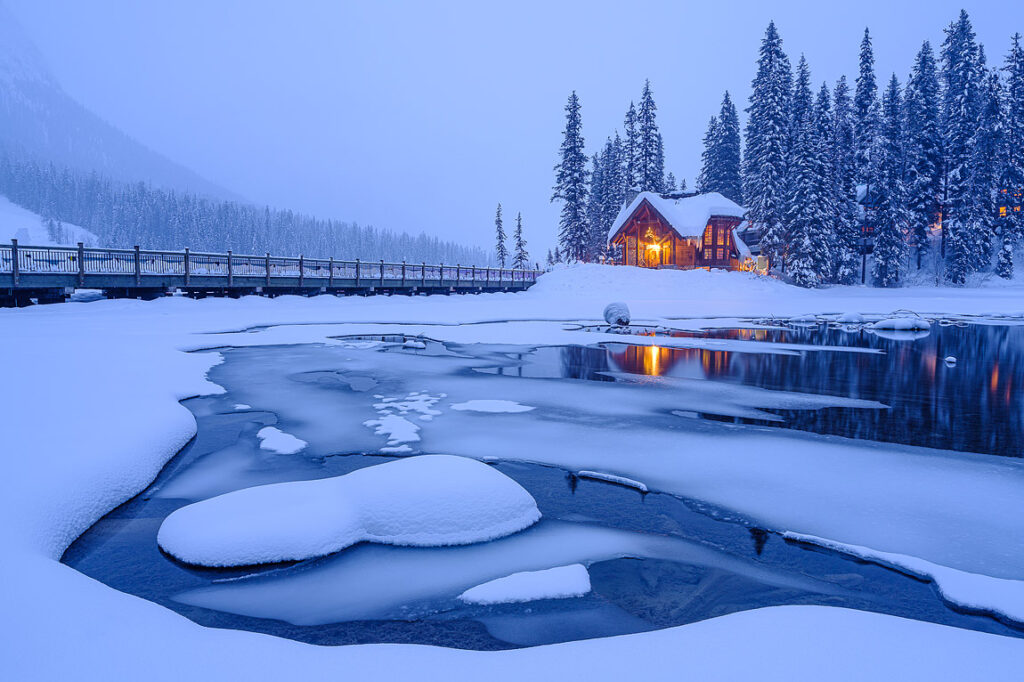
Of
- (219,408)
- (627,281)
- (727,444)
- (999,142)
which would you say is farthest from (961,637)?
(999,142)

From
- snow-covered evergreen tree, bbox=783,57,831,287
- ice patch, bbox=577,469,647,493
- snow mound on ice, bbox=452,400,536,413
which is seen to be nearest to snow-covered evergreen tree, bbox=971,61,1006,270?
snow-covered evergreen tree, bbox=783,57,831,287

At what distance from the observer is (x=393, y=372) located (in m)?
11.5

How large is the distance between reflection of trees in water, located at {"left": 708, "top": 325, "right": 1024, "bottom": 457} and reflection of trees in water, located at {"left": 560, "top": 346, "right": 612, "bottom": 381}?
2.42m

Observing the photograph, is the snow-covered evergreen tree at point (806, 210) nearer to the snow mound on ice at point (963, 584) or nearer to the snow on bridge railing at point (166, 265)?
the snow on bridge railing at point (166, 265)

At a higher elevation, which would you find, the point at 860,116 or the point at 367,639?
the point at 860,116

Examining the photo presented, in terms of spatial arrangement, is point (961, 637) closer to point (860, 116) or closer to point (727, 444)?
point (727, 444)

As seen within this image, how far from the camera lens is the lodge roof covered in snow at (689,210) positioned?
154 ft

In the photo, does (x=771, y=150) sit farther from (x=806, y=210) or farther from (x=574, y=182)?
(x=574, y=182)

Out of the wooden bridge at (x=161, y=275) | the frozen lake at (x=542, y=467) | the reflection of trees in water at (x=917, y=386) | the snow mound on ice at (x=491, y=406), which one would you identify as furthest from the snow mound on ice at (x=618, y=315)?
the wooden bridge at (x=161, y=275)

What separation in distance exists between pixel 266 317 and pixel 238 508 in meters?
19.7

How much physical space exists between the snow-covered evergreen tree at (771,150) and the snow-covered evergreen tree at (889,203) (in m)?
8.01

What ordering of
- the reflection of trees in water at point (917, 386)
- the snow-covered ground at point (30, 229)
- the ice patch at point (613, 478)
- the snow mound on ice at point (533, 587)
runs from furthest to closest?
the snow-covered ground at point (30, 229) → the reflection of trees in water at point (917, 386) → the ice patch at point (613, 478) → the snow mound on ice at point (533, 587)

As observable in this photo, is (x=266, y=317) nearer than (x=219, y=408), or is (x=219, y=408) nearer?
(x=219, y=408)

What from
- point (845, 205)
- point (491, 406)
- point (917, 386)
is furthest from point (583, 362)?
point (845, 205)
